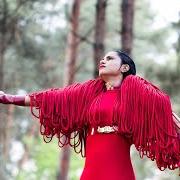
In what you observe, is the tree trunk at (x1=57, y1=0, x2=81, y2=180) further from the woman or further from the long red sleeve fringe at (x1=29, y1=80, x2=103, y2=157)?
the woman

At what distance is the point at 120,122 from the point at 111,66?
0.42 metres

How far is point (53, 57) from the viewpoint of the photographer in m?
20.1

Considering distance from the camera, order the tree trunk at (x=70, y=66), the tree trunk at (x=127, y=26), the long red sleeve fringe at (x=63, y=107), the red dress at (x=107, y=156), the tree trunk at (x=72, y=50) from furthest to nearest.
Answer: the tree trunk at (x=72, y=50) < the tree trunk at (x=70, y=66) < the tree trunk at (x=127, y=26) < the long red sleeve fringe at (x=63, y=107) < the red dress at (x=107, y=156)

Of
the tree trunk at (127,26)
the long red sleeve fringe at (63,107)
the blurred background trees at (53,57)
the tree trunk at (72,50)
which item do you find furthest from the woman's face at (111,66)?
the tree trunk at (72,50)

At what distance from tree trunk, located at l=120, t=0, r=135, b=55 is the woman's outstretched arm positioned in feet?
14.6

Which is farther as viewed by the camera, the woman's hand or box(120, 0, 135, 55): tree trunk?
box(120, 0, 135, 55): tree trunk

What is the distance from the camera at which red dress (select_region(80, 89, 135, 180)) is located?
3920mm

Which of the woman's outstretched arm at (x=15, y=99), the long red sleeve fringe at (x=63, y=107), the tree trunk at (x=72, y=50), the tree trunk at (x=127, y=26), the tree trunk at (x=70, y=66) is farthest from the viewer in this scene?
the tree trunk at (x=72, y=50)

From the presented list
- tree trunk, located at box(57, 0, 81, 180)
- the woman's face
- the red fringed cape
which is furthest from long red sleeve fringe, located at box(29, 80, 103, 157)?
tree trunk, located at box(57, 0, 81, 180)

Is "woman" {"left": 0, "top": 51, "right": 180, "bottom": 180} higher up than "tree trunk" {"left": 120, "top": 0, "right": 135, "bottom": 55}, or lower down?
lower down

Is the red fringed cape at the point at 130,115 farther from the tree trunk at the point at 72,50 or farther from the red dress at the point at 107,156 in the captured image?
the tree trunk at the point at 72,50

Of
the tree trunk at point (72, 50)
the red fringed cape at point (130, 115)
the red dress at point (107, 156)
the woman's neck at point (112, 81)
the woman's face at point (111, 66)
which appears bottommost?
the red dress at point (107, 156)

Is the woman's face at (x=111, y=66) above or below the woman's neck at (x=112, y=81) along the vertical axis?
above

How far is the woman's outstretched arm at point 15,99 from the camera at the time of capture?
4066mm
